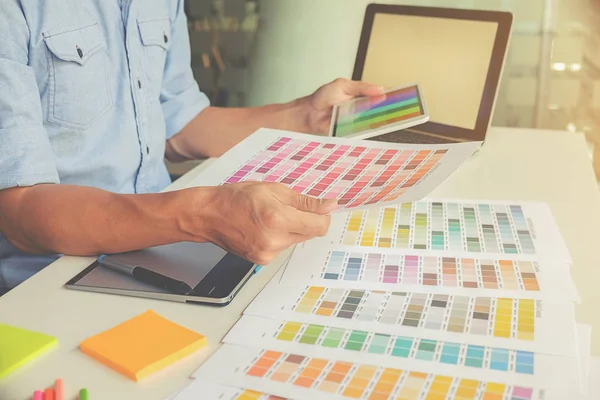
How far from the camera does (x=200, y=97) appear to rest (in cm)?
147

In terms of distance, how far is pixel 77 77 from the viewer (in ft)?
3.56

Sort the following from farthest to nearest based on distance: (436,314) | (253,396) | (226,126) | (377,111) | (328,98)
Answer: (226,126) → (328,98) → (377,111) → (436,314) → (253,396)

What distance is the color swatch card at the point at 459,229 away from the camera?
0.90 m

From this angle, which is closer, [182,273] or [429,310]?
[429,310]

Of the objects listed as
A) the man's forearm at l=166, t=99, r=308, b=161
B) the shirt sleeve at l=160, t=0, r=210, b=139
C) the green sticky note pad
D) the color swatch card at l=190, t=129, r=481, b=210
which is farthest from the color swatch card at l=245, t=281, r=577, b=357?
the shirt sleeve at l=160, t=0, r=210, b=139

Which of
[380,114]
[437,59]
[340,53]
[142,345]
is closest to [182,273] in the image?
[142,345]

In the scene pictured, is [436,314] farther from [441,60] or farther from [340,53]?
[340,53]

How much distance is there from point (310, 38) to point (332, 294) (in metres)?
1.17

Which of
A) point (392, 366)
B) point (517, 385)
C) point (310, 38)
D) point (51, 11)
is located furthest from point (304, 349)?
point (310, 38)

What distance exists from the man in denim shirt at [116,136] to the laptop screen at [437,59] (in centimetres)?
14

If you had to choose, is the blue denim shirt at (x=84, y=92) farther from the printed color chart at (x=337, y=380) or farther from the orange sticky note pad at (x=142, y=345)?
the printed color chart at (x=337, y=380)

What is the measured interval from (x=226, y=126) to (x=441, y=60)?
44 centimetres

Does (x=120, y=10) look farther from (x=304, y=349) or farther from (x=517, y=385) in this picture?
(x=517, y=385)

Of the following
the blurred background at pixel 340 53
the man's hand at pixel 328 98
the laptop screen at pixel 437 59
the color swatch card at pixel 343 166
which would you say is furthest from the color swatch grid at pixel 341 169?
the blurred background at pixel 340 53
